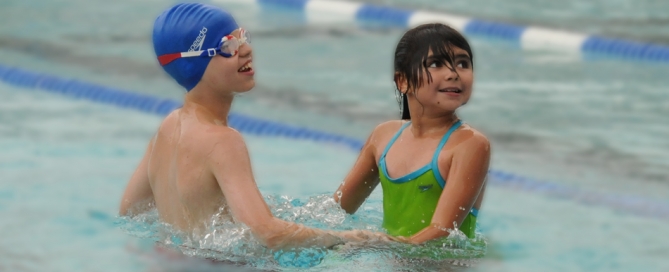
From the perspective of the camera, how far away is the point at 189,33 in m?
2.69

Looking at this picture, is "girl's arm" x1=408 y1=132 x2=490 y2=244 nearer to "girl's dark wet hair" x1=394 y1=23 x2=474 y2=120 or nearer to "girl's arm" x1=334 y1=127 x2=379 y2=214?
"girl's dark wet hair" x1=394 y1=23 x2=474 y2=120

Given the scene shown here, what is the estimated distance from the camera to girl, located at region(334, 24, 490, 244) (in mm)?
2764

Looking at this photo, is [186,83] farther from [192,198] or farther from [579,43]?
[579,43]

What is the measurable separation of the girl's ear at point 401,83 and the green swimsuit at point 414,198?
175 mm

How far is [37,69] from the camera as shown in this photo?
7.36m

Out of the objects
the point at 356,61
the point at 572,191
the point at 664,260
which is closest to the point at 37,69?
the point at 356,61

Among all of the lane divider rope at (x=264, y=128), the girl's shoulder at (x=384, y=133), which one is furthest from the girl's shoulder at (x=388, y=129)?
the lane divider rope at (x=264, y=128)

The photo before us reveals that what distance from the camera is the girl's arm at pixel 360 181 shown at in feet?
10.3

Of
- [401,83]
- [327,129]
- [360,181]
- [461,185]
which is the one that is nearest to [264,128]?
[327,129]

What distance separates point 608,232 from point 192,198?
2466 mm

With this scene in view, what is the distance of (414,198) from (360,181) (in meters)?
0.30

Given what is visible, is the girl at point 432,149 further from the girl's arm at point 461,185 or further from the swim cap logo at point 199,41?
the swim cap logo at point 199,41

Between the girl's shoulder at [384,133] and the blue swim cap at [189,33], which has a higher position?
the blue swim cap at [189,33]

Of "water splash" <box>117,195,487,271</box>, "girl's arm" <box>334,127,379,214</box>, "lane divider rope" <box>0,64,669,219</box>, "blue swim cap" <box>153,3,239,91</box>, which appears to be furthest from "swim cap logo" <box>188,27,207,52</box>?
"lane divider rope" <box>0,64,669,219</box>
